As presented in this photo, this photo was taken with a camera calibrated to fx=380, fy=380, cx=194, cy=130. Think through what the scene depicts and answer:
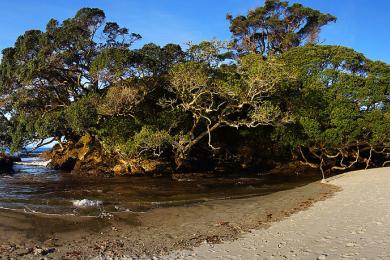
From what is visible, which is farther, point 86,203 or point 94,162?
point 94,162

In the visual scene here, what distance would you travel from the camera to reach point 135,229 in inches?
441

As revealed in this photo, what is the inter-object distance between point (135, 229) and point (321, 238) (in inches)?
206

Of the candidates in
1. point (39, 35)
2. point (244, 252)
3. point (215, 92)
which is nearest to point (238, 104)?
point (215, 92)

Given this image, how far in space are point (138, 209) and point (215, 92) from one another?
11781 millimetres

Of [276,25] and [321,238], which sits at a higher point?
[276,25]

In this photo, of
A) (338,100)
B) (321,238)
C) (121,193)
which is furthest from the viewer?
(338,100)

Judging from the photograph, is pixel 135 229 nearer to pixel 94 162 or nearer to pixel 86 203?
pixel 86 203

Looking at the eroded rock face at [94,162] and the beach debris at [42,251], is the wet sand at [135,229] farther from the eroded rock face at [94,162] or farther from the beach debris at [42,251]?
the eroded rock face at [94,162]

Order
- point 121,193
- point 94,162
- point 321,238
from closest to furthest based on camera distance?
point 321,238
point 121,193
point 94,162

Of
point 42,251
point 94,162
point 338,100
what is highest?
point 338,100

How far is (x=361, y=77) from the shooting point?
89.3ft

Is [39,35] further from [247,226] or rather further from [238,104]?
[247,226]

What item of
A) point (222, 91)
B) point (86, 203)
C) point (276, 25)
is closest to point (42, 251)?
point (86, 203)

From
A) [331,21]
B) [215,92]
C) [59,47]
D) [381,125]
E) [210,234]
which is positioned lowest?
[210,234]
